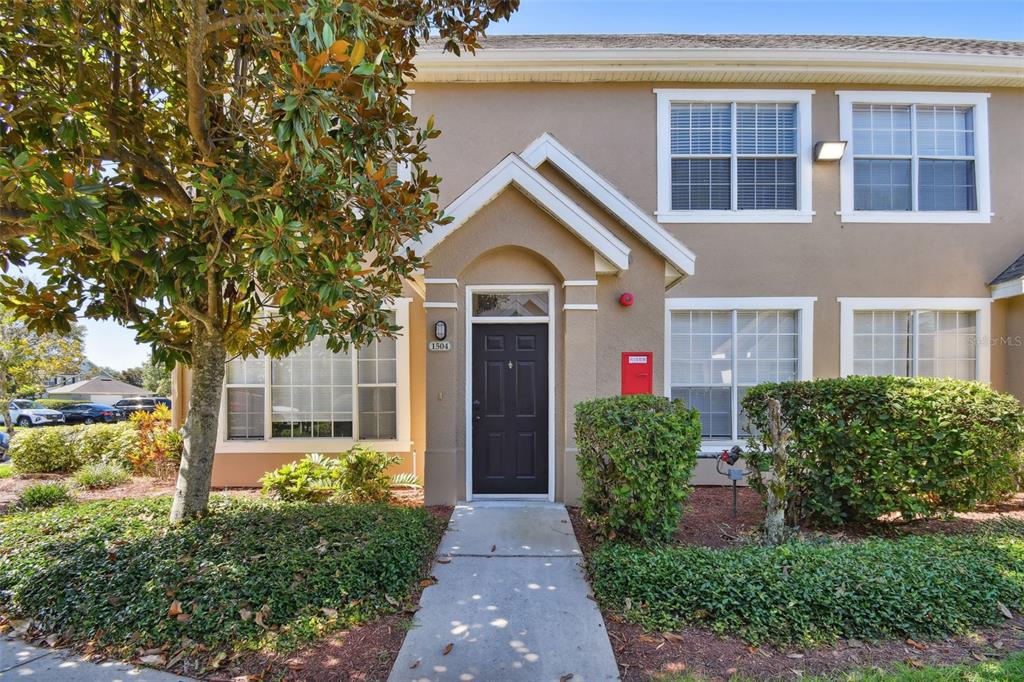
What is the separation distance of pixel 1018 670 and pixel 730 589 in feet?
5.73

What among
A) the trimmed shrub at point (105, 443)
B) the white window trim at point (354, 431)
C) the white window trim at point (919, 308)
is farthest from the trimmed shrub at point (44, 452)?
the white window trim at point (919, 308)

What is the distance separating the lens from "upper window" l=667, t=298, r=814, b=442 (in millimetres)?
7797

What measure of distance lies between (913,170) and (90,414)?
3583 cm

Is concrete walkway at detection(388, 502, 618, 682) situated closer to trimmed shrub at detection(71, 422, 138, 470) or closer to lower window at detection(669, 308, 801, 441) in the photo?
lower window at detection(669, 308, 801, 441)

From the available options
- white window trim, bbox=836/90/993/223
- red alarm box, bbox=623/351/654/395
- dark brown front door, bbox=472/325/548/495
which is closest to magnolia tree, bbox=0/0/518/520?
dark brown front door, bbox=472/325/548/495

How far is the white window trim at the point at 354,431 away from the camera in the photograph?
7691 millimetres

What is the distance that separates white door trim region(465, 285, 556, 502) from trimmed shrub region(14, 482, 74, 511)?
5.85 m

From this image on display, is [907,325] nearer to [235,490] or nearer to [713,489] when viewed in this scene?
[713,489]

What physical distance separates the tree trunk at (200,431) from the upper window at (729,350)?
652 centimetres

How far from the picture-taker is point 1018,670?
3.08m

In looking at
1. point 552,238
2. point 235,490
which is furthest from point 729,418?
point 235,490

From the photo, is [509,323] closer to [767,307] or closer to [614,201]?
[614,201]

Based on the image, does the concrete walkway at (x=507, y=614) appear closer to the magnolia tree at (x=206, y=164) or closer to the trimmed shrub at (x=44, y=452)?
the magnolia tree at (x=206, y=164)

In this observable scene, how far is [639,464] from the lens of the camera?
4527 millimetres
